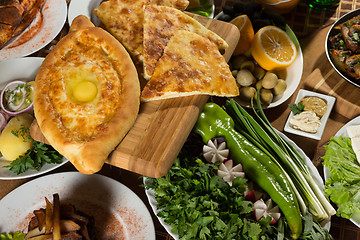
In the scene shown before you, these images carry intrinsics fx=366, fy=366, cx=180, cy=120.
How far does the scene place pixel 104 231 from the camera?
2.14 m

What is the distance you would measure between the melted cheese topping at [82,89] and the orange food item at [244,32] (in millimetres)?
928

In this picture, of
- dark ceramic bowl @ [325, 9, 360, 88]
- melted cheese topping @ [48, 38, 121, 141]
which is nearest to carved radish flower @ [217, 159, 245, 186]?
melted cheese topping @ [48, 38, 121, 141]

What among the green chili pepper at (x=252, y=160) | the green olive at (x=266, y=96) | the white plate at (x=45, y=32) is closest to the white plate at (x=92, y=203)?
the green chili pepper at (x=252, y=160)

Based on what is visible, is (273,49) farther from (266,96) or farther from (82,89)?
(82,89)

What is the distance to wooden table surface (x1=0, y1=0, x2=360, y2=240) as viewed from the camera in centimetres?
218

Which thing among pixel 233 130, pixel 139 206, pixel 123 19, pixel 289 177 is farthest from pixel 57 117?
pixel 289 177

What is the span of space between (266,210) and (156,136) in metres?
0.77

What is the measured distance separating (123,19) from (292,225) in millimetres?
1426

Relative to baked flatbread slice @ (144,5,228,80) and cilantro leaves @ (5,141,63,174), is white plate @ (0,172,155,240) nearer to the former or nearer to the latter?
cilantro leaves @ (5,141,63,174)

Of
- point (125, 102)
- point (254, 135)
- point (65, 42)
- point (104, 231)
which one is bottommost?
point (104, 231)

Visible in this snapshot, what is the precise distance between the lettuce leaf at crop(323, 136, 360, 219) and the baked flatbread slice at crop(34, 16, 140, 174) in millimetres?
1175

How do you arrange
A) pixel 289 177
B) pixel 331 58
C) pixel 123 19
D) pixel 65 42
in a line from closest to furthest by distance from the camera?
pixel 65 42
pixel 123 19
pixel 289 177
pixel 331 58

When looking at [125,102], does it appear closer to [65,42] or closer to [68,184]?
[65,42]

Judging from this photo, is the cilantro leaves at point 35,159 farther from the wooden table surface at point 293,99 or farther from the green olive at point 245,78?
the green olive at point 245,78
